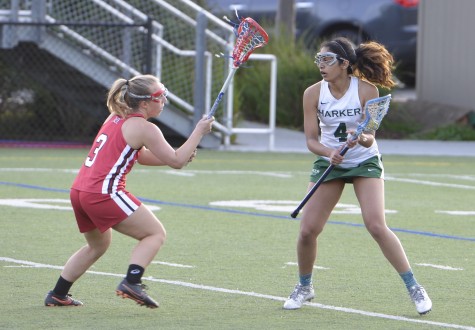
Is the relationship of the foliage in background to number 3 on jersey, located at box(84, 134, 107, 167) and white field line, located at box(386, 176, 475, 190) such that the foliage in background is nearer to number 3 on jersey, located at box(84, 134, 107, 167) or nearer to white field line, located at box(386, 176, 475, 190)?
white field line, located at box(386, 176, 475, 190)

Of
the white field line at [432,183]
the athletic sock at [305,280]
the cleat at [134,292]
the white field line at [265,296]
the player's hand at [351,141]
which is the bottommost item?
the white field line at [432,183]

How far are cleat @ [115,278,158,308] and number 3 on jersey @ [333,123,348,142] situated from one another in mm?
1469

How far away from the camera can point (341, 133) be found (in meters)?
7.38

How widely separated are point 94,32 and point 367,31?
901 centimetres

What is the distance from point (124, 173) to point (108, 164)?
0.12 meters

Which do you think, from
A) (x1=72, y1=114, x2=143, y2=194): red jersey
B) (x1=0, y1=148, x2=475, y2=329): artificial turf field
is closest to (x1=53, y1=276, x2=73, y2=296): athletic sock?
(x1=0, y1=148, x2=475, y2=329): artificial turf field

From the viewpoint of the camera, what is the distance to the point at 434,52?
74.3ft

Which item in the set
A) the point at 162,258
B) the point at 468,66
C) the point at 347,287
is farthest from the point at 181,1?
the point at 347,287

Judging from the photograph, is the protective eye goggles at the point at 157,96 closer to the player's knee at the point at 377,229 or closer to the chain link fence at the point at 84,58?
the player's knee at the point at 377,229

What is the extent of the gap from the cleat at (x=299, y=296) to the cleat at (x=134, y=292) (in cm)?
85

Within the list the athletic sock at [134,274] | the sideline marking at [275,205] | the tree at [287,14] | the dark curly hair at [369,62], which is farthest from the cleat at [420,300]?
the tree at [287,14]

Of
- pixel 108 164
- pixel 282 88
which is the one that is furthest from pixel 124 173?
pixel 282 88

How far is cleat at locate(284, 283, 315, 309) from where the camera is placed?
23.9 ft

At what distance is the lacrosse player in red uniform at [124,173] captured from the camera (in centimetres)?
699
